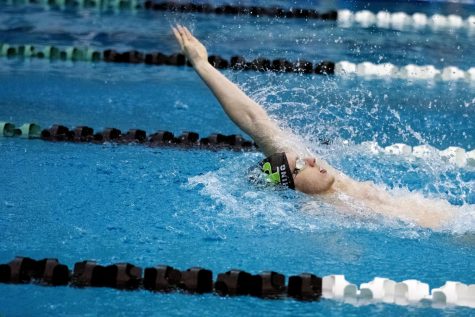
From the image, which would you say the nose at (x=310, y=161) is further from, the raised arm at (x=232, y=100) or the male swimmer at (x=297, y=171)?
the raised arm at (x=232, y=100)

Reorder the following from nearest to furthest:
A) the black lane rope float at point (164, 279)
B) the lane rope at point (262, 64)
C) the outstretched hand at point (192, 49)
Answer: the black lane rope float at point (164, 279) < the outstretched hand at point (192, 49) < the lane rope at point (262, 64)

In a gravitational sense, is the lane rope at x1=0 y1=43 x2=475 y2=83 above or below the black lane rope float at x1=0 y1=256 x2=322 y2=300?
above

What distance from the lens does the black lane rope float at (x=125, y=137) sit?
581cm

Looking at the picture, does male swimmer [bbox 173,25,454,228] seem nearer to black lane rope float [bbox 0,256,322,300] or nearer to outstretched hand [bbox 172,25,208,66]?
outstretched hand [bbox 172,25,208,66]

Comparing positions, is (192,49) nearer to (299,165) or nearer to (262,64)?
(299,165)

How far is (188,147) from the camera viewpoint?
18.9 feet

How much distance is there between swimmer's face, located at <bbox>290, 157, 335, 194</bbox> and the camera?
14.6ft

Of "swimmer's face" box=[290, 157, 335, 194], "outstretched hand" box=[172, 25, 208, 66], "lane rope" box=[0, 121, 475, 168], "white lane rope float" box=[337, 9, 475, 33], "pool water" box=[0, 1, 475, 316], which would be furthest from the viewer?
"white lane rope float" box=[337, 9, 475, 33]

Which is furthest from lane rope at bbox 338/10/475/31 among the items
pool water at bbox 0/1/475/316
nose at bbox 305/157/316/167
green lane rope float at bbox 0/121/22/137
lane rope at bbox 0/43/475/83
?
nose at bbox 305/157/316/167

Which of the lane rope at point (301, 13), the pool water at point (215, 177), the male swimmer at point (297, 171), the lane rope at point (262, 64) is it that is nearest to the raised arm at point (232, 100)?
the male swimmer at point (297, 171)

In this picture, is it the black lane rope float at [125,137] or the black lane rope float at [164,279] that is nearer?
the black lane rope float at [164,279]

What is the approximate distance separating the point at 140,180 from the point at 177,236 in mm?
835

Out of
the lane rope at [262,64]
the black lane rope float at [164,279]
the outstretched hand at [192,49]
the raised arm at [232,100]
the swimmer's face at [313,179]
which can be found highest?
the outstretched hand at [192,49]

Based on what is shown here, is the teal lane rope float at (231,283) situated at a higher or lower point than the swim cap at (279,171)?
lower
